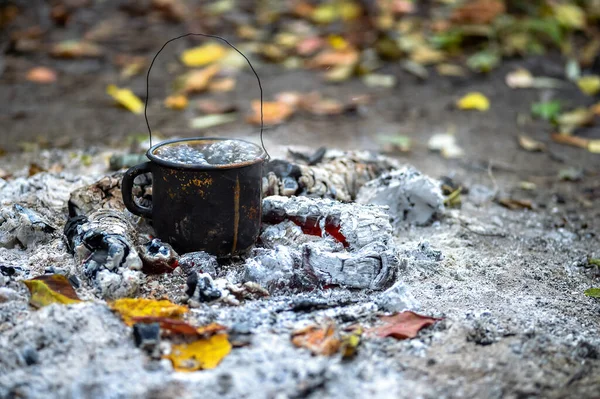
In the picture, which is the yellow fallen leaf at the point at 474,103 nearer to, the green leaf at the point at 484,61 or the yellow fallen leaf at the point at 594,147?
the green leaf at the point at 484,61

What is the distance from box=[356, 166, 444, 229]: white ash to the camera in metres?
2.99

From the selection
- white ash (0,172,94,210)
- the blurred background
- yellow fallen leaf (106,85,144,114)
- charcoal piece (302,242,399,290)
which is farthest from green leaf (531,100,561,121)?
white ash (0,172,94,210)

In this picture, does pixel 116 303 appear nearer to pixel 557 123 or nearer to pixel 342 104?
pixel 342 104

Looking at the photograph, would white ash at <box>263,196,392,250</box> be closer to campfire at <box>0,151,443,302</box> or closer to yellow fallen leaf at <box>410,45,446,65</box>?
→ campfire at <box>0,151,443,302</box>

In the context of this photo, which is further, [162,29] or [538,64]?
[162,29]

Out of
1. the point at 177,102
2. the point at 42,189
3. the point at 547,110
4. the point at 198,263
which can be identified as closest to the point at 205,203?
the point at 198,263

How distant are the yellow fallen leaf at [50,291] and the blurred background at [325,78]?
1.99 m

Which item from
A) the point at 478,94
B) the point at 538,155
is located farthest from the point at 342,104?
the point at 538,155

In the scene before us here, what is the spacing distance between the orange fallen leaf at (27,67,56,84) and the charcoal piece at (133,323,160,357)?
4208 millimetres

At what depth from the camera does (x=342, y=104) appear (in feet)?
16.8

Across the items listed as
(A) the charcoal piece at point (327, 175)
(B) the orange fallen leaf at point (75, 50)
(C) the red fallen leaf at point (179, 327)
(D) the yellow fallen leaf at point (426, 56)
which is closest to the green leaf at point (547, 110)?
(D) the yellow fallen leaf at point (426, 56)

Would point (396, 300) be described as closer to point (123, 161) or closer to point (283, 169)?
point (283, 169)

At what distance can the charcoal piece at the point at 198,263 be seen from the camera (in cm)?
230

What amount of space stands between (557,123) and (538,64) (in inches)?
37.9
